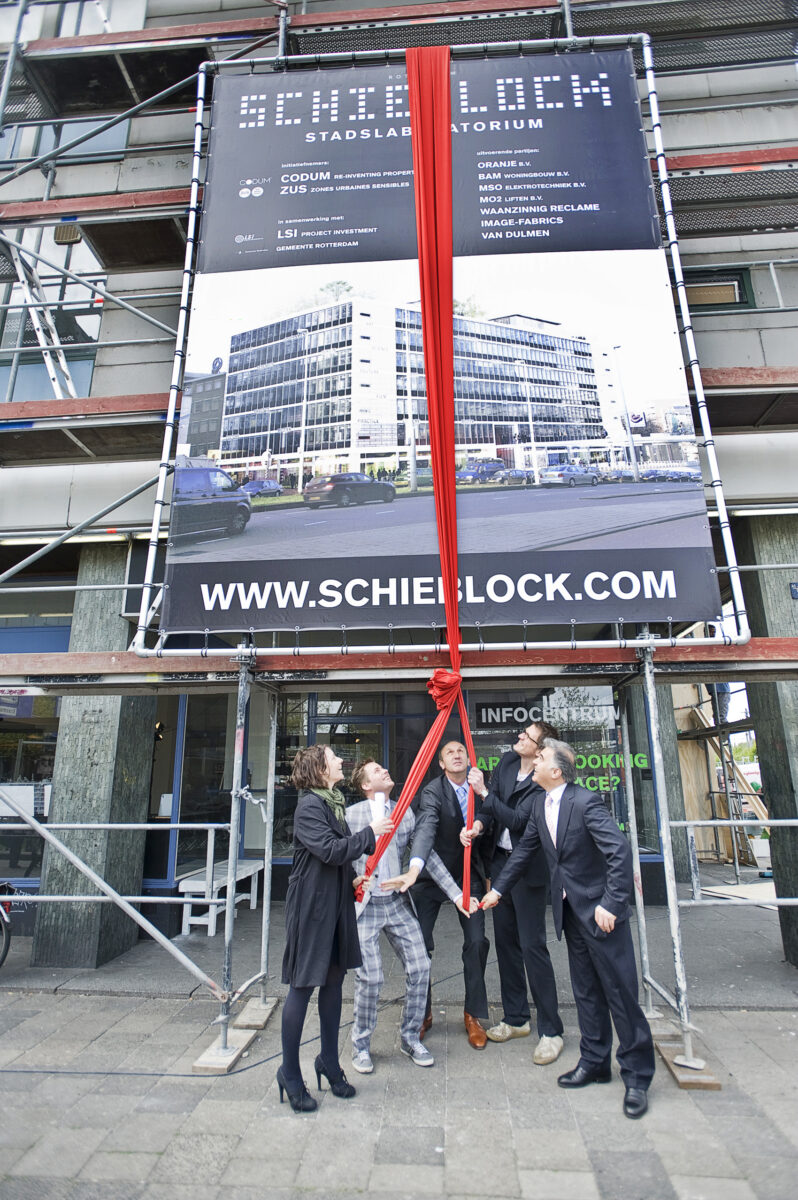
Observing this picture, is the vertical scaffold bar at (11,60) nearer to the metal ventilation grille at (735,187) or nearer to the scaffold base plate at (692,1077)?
the metal ventilation grille at (735,187)

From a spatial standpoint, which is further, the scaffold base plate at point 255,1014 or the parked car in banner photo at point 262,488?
the parked car in banner photo at point 262,488

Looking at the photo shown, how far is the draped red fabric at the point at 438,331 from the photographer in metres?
4.34

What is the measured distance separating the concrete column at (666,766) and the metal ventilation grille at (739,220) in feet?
17.2

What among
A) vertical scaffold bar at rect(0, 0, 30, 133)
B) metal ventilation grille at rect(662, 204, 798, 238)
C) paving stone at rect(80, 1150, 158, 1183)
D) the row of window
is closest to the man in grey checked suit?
paving stone at rect(80, 1150, 158, 1183)

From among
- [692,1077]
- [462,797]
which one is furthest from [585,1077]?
[462,797]

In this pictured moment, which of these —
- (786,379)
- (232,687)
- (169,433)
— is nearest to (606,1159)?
(232,687)

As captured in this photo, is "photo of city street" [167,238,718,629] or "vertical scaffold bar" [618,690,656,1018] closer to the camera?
"vertical scaffold bar" [618,690,656,1018]

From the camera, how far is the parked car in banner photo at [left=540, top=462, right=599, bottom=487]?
5074mm

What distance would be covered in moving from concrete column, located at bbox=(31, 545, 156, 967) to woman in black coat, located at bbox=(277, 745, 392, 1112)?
3.44 meters

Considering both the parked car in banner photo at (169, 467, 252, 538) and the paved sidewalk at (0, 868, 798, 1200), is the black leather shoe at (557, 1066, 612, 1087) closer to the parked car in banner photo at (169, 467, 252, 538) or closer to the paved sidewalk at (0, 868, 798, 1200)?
the paved sidewalk at (0, 868, 798, 1200)

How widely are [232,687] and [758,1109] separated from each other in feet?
13.4

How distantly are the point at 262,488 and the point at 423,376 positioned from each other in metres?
1.59

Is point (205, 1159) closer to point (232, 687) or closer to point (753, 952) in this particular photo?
point (232, 687)

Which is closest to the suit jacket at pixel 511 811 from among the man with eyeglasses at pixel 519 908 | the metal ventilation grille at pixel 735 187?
the man with eyeglasses at pixel 519 908
